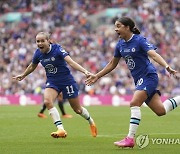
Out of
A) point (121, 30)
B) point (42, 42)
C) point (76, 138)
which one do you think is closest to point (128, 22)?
point (121, 30)

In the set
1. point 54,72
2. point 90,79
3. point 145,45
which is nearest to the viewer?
point 145,45

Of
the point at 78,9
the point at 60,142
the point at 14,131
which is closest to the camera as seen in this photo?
the point at 60,142

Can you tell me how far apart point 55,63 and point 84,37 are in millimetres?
28867

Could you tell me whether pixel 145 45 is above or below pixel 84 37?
below

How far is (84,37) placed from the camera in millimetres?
44656

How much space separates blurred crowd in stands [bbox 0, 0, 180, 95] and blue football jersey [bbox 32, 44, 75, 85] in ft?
74.9

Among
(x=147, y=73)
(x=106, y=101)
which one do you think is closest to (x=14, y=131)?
(x=147, y=73)

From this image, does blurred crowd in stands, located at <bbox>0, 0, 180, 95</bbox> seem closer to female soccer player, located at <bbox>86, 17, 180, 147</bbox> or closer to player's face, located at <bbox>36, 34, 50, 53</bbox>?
player's face, located at <bbox>36, 34, 50, 53</bbox>

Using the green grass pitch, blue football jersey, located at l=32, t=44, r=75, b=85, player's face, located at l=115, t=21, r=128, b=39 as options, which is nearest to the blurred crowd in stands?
the green grass pitch

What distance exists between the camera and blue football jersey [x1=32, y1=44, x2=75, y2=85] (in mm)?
15797

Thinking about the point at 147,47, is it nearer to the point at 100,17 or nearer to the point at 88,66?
the point at 88,66

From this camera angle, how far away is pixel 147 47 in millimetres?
13711

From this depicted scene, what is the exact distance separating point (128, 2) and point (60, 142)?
1303 inches

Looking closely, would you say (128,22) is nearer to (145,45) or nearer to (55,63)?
(145,45)
